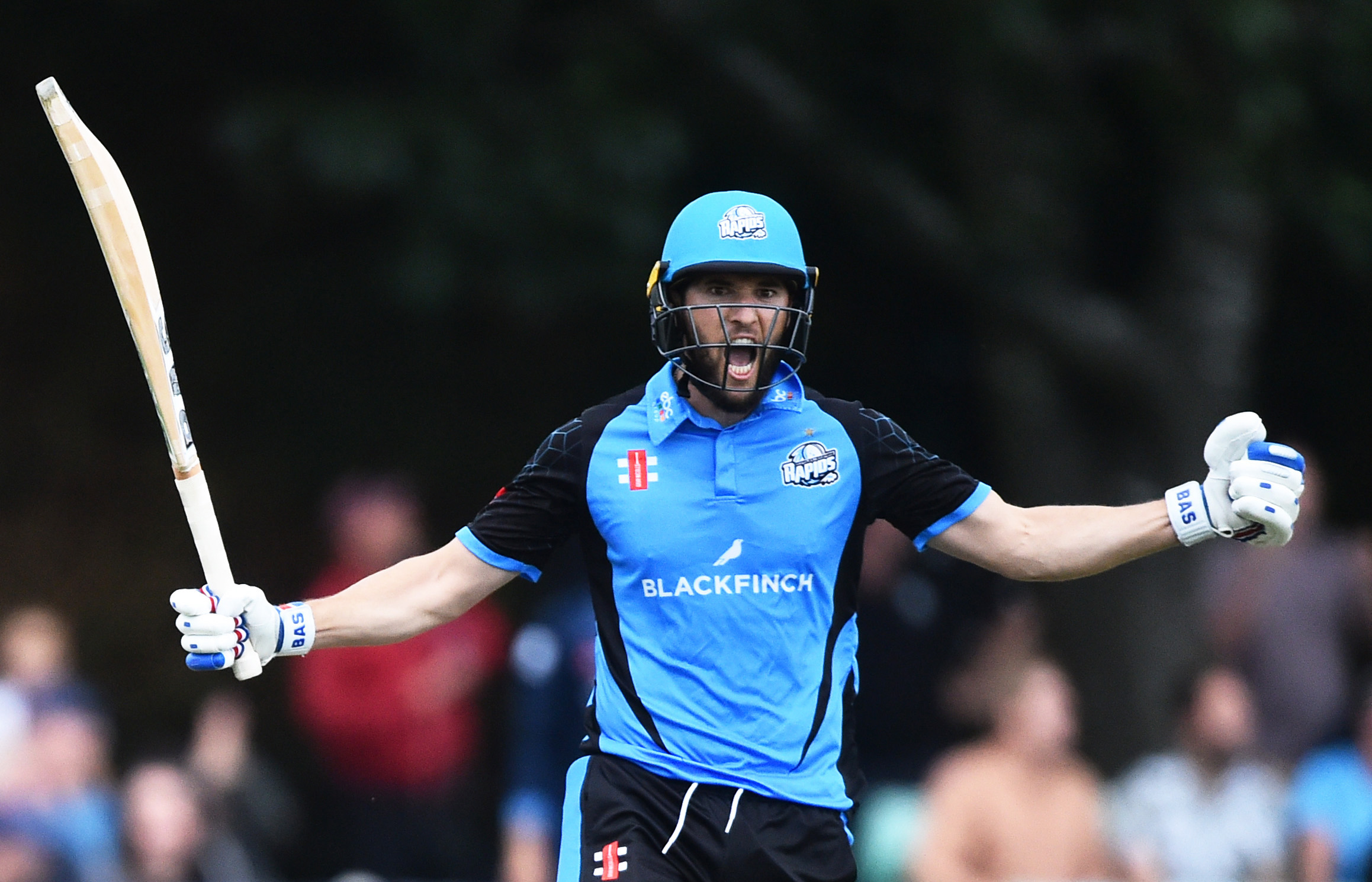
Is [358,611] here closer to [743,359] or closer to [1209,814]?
[743,359]

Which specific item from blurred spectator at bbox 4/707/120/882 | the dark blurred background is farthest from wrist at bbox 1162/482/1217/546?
blurred spectator at bbox 4/707/120/882

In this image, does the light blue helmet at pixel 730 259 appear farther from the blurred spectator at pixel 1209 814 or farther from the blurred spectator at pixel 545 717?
the blurred spectator at pixel 1209 814

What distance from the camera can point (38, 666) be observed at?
9.56 meters

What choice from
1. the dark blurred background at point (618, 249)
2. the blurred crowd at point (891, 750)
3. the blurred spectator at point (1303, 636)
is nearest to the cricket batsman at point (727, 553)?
the blurred crowd at point (891, 750)

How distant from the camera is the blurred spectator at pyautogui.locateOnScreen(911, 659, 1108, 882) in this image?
845 centimetres

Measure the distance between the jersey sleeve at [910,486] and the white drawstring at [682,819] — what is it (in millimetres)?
872

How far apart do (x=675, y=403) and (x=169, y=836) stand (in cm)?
489

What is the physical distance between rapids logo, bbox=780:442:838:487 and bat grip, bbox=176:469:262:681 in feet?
4.63

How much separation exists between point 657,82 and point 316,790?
446cm

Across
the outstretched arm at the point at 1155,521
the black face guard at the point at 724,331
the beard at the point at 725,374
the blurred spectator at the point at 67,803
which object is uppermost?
the black face guard at the point at 724,331

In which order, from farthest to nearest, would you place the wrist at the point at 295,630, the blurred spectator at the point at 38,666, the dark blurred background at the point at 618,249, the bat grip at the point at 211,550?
the dark blurred background at the point at 618,249 < the blurred spectator at the point at 38,666 < the wrist at the point at 295,630 < the bat grip at the point at 211,550

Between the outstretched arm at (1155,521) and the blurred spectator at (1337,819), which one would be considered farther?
the blurred spectator at (1337,819)

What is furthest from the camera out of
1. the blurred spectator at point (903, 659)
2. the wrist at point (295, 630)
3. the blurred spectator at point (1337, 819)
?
the blurred spectator at point (903, 659)

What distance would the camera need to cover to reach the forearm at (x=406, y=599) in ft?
16.4
